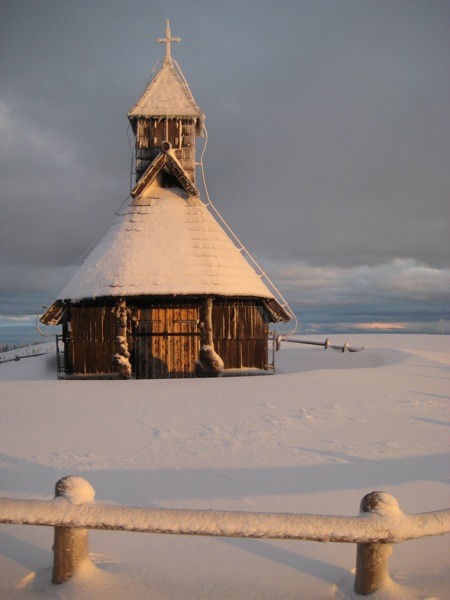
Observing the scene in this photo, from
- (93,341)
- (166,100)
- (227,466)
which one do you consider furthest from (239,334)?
(166,100)

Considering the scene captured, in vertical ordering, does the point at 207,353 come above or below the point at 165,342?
below

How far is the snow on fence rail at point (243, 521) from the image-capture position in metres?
2.97

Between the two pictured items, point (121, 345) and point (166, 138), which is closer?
point (121, 345)

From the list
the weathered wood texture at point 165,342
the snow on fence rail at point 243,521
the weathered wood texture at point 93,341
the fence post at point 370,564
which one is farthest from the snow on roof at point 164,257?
the fence post at point 370,564

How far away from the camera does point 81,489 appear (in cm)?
315

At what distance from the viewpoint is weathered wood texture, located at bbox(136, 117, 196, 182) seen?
53.6 ft

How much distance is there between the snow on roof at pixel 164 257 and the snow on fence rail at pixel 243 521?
32.5ft

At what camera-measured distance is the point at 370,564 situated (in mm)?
3217

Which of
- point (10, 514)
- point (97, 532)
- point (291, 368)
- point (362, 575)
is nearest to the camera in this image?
point (10, 514)

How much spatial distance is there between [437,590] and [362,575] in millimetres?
678

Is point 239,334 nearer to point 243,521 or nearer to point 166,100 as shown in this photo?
point 166,100

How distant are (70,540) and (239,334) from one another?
1147 cm

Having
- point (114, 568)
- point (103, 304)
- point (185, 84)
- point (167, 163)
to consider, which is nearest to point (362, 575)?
point (114, 568)

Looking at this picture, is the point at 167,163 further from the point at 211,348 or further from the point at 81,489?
the point at 81,489
